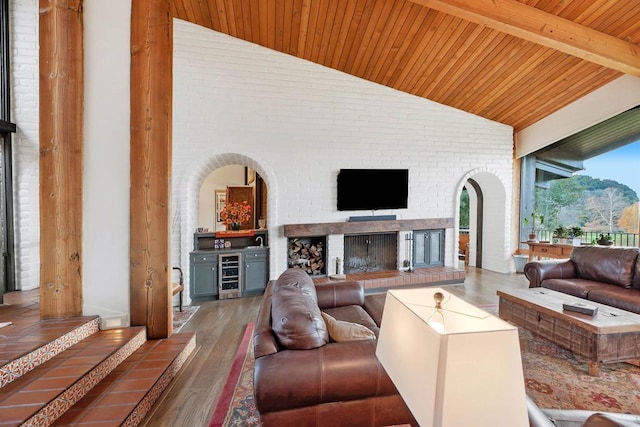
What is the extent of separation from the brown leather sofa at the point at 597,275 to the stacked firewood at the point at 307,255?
310 cm

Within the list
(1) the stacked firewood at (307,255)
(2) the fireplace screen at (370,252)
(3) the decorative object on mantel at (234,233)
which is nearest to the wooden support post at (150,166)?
(3) the decorative object on mantel at (234,233)

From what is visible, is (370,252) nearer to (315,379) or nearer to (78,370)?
(315,379)

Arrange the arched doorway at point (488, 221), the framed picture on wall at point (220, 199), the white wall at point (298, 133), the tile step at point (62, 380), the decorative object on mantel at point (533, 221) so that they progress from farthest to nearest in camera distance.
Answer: the framed picture on wall at point (220, 199) → the arched doorway at point (488, 221) → the decorative object on mantel at point (533, 221) → the white wall at point (298, 133) → the tile step at point (62, 380)

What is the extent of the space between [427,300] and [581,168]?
267 inches

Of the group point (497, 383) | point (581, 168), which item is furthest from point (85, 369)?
point (581, 168)

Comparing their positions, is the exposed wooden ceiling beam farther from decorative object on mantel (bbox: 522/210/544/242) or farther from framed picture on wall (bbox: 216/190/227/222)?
framed picture on wall (bbox: 216/190/227/222)

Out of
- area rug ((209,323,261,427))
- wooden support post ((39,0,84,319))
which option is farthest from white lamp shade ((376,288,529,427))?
wooden support post ((39,0,84,319))

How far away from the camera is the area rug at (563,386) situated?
79.7 inches

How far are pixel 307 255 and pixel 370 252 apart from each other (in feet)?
3.85

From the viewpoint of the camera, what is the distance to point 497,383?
657 mm

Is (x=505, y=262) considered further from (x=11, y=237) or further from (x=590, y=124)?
(x=11, y=237)

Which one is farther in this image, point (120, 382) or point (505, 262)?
point (505, 262)

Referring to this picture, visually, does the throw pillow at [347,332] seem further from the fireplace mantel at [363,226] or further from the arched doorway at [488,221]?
the arched doorway at [488,221]

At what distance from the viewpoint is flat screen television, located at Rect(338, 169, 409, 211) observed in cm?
493
